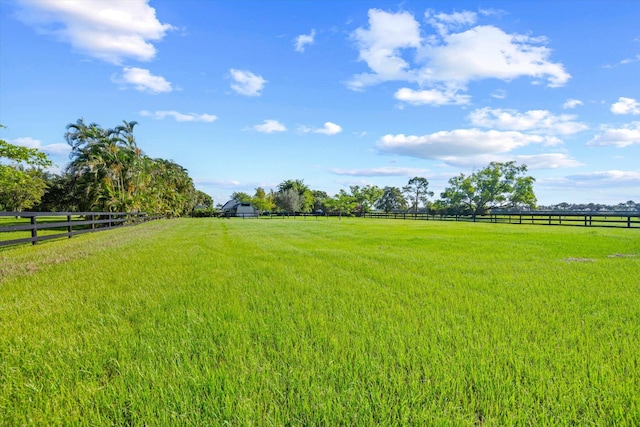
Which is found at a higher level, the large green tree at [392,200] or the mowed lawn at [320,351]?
the large green tree at [392,200]

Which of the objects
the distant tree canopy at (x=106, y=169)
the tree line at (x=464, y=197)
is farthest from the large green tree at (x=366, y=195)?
the distant tree canopy at (x=106, y=169)

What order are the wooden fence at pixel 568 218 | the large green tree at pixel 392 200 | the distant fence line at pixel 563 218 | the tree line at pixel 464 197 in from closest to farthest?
1. the wooden fence at pixel 568 218
2. the distant fence line at pixel 563 218
3. the tree line at pixel 464 197
4. the large green tree at pixel 392 200

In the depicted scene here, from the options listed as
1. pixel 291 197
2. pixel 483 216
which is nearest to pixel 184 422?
pixel 483 216

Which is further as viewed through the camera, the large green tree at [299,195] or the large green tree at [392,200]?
the large green tree at [392,200]

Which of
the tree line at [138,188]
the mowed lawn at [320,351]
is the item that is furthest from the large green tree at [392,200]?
the mowed lawn at [320,351]

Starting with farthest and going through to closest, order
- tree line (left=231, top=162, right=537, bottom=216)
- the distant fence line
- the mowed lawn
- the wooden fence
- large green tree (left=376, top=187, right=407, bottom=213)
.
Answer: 1. large green tree (left=376, top=187, right=407, bottom=213)
2. tree line (left=231, top=162, right=537, bottom=216)
3. the distant fence line
4. the wooden fence
5. the mowed lawn

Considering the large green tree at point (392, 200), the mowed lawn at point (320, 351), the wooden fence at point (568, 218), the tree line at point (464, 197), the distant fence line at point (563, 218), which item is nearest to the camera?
the mowed lawn at point (320, 351)

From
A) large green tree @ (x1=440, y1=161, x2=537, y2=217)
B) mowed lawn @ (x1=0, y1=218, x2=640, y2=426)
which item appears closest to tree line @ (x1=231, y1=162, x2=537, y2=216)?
large green tree @ (x1=440, y1=161, x2=537, y2=217)

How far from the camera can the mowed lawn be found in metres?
1.93

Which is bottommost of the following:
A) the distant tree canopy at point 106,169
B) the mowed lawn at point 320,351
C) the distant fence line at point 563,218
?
the mowed lawn at point 320,351

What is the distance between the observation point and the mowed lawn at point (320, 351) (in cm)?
193

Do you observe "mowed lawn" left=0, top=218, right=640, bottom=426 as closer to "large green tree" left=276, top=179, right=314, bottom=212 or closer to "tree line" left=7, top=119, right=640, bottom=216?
"tree line" left=7, top=119, right=640, bottom=216

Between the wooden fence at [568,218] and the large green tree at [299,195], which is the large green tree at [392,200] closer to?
the large green tree at [299,195]

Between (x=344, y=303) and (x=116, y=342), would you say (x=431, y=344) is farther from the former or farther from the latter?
(x=116, y=342)
